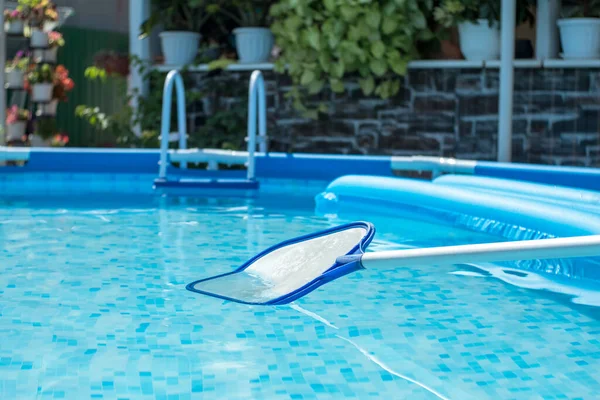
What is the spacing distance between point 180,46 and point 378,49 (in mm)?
2095

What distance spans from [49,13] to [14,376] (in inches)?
321

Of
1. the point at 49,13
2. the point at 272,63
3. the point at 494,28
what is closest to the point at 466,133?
the point at 494,28

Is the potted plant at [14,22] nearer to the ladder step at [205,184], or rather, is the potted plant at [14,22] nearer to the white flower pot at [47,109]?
the white flower pot at [47,109]

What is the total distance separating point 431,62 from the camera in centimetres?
802

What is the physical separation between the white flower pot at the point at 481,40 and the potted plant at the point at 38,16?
456 cm

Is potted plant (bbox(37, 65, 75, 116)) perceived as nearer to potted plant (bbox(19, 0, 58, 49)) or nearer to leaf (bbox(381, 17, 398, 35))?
potted plant (bbox(19, 0, 58, 49))

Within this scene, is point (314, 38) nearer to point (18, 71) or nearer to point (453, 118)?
point (453, 118)

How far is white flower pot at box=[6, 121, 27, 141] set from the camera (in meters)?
10.0

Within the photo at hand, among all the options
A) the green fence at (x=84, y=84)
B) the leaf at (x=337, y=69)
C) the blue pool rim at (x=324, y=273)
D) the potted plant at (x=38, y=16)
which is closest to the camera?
the blue pool rim at (x=324, y=273)

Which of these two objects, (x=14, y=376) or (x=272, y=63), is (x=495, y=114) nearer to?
(x=272, y=63)

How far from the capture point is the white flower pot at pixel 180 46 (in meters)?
9.08

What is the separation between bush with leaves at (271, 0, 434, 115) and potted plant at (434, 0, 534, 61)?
302 millimetres

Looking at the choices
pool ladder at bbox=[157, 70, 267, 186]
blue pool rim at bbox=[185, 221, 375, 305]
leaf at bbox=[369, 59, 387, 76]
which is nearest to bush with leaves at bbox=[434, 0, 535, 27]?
leaf at bbox=[369, 59, 387, 76]

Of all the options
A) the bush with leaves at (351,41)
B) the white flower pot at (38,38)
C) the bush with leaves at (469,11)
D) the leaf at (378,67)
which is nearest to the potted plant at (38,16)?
the white flower pot at (38,38)
